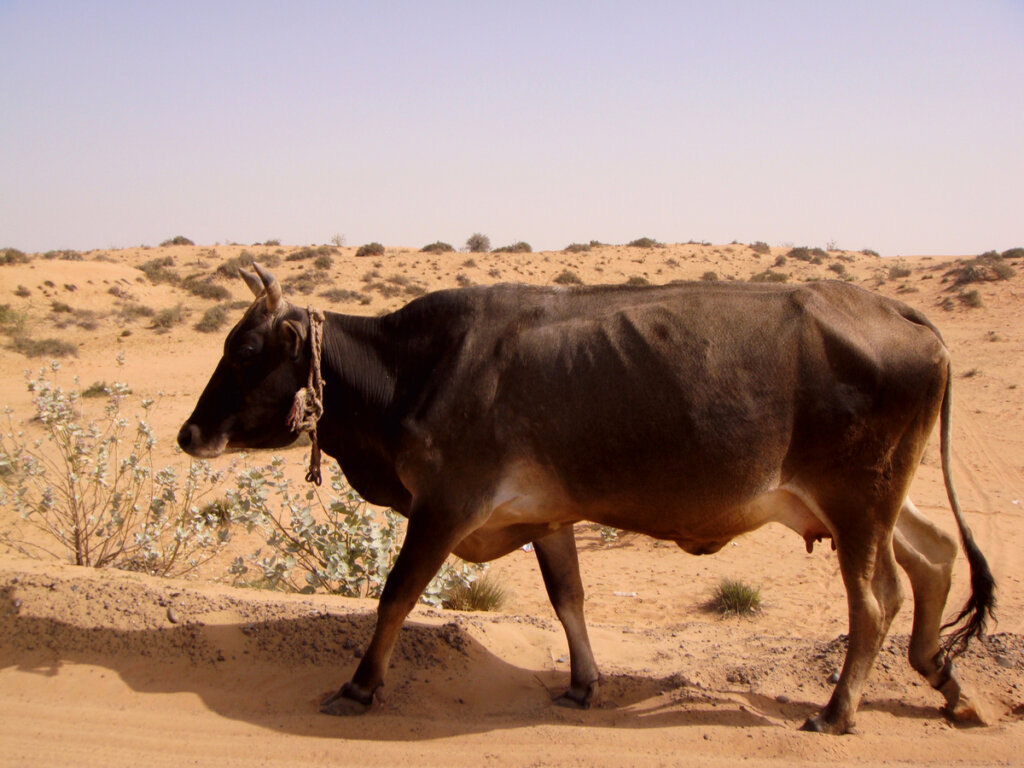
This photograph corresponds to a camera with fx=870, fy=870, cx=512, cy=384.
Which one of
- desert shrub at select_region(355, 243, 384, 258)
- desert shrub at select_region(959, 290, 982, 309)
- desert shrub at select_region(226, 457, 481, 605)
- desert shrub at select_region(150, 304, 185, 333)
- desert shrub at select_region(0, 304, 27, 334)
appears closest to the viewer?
desert shrub at select_region(226, 457, 481, 605)

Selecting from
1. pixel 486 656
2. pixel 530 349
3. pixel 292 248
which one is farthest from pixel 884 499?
pixel 292 248

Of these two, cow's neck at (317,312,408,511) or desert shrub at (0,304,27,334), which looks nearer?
cow's neck at (317,312,408,511)

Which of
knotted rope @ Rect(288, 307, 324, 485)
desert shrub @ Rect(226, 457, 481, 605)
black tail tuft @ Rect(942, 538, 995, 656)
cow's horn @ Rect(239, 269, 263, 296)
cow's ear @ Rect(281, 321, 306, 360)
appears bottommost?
desert shrub @ Rect(226, 457, 481, 605)

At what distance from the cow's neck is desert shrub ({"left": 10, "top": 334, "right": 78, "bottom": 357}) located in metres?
18.9

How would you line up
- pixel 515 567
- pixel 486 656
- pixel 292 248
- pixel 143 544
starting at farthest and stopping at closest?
pixel 292 248 → pixel 515 567 → pixel 143 544 → pixel 486 656

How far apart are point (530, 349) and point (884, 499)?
6.01 ft

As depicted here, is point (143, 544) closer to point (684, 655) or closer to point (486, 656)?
point (486, 656)

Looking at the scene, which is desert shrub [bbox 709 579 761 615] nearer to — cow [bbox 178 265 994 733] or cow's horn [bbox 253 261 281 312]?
cow [bbox 178 265 994 733]

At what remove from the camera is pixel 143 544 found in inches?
269

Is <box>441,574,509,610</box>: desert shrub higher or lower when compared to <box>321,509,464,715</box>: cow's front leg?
lower

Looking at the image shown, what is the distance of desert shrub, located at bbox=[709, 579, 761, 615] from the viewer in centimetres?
777

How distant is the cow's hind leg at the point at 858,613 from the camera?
4141mm

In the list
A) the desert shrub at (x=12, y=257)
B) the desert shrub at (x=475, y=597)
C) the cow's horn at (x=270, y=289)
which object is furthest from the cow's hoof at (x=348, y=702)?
the desert shrub at (x=12, y=257)

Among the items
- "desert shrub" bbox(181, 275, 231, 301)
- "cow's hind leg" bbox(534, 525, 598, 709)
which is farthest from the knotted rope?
"desert shrub" bbox(181, 275, 231, 301)
